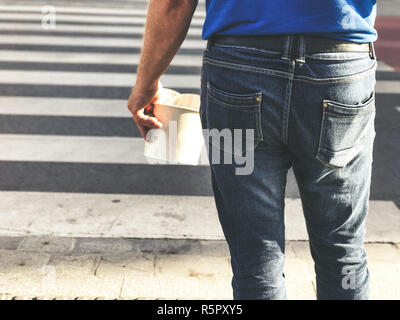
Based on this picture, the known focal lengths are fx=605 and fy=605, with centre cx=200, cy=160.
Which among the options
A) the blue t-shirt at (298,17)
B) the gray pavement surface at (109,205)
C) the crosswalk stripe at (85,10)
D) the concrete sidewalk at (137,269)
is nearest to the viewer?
the blue t-shirt at (298,17)

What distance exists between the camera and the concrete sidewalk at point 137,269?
2672 millimetres

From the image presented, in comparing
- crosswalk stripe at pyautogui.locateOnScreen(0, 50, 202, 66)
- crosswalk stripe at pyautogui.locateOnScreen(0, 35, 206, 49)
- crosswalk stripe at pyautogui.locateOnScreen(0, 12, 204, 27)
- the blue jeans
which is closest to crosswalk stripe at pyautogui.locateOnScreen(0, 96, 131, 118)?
crosswalk stripe at pyautogui.locateOnScreen(0, 50, 202, 66)

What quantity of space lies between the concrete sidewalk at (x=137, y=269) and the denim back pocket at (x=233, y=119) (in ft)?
4.02

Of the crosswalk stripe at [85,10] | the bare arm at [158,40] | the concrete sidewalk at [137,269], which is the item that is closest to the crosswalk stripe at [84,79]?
the concrete sidewalk at [137,269]

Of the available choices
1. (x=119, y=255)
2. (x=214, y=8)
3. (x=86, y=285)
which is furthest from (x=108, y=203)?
(x=214, y=8)

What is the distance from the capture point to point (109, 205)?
3.73m

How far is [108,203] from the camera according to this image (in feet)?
12.3

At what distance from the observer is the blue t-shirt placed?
143cm

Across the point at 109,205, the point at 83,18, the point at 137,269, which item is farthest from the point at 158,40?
the point at 83,18

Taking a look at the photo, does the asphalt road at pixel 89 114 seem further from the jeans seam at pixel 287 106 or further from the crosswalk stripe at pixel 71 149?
the jeans seam at pixel 287 106

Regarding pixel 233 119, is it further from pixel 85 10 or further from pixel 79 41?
pixel 85 10

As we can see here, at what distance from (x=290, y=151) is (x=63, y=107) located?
→ 176 inches

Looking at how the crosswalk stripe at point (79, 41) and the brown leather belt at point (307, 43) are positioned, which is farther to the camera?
the crosswalk stripe at point (79, 41)

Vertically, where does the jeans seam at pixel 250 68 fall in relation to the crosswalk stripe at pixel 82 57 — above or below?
above
